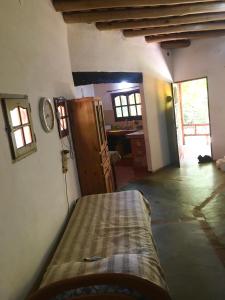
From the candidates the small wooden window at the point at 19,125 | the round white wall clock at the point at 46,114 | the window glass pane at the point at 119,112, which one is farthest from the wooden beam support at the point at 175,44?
the small wooden window at the point at 19,125

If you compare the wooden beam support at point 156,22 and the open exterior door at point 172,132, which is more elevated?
the wooden beam support at point 156,22

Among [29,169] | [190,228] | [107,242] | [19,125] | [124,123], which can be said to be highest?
[19,125]

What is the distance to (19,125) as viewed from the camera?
6.41 ft

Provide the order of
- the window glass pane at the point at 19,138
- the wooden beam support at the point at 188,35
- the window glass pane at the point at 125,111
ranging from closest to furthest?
the window glass pane at the point at 19,138, the wooden beam support at the point at 188,35, the window glass pane at the point at 125,111

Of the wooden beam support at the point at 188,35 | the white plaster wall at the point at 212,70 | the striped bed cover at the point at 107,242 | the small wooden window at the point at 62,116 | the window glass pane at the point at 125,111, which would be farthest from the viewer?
the window glass pane at the point at 125,111

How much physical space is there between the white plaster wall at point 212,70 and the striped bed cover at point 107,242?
165 inches

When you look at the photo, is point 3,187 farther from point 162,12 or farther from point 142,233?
point 162,12

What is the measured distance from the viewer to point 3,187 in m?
1.60

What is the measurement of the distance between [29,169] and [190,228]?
→ 7.96 ft

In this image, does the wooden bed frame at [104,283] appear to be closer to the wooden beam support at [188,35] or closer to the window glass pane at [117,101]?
the wooden beam support at [188,35]

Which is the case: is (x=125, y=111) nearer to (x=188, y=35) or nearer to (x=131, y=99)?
(x=131, y=99)

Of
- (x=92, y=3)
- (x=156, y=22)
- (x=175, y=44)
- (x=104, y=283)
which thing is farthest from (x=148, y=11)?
(x=104, y=283)

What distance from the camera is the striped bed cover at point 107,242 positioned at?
1620 millimetres

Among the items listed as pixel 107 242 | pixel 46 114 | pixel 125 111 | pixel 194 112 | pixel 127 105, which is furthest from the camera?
pixel 194 112
